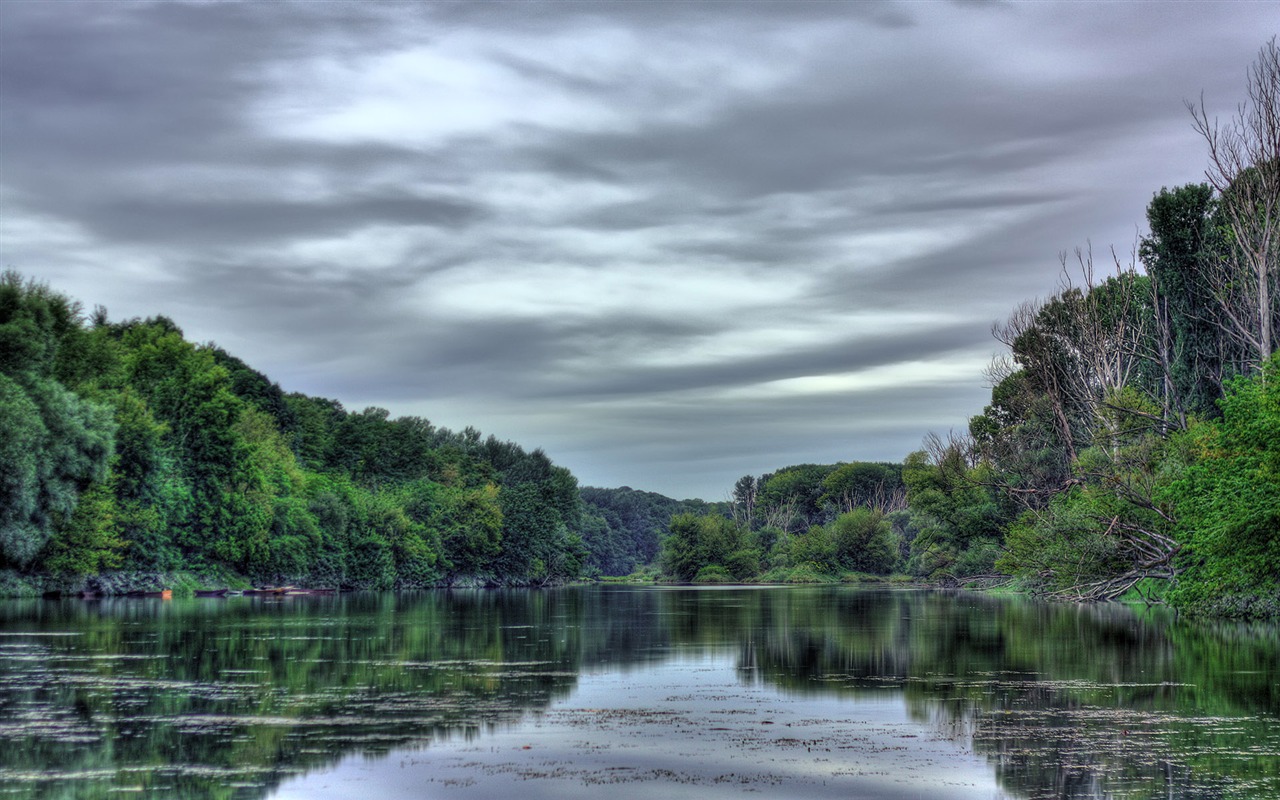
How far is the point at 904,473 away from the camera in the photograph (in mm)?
98812

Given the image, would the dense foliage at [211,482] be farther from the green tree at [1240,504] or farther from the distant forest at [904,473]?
the green tree at [1240,504]

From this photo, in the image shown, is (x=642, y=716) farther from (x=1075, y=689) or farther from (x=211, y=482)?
(x=211, y=482)

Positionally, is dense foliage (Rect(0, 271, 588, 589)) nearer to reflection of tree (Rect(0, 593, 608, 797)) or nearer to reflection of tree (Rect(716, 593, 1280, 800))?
reflection of tree (Rect(0, 593, 608, 797))

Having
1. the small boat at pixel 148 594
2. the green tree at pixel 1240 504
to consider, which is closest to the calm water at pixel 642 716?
the green tree at pixel 1240 504

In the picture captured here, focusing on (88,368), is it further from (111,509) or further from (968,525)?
(968,525)

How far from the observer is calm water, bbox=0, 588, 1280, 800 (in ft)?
38.4

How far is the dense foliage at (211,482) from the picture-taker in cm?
5472

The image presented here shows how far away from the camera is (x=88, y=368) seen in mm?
66438

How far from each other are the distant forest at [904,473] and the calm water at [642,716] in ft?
31.1

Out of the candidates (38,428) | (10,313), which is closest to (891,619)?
(38,428)

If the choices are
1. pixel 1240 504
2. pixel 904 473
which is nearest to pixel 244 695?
pixel 1240 504

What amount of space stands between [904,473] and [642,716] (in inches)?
3368

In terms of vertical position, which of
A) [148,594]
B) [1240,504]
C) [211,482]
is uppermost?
[211,482]

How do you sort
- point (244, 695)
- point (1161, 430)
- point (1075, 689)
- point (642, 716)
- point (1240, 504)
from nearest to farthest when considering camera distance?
point (642, 716)
point (244, 695)
point (1075, 689)
point (1240, 504)
point (1161, 430)
